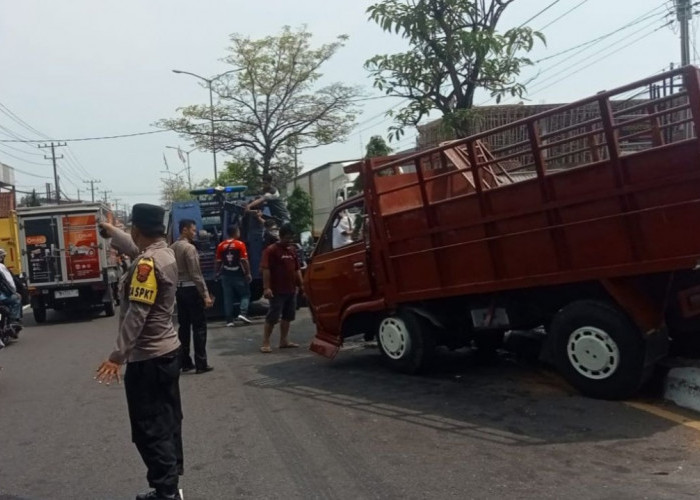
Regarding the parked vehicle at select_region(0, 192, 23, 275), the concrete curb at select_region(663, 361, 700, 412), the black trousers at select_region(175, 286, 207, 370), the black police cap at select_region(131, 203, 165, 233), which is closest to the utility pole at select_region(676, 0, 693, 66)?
the concrete curb at select_region(663, 361, 700, 412)

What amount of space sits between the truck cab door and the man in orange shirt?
416 centimetres

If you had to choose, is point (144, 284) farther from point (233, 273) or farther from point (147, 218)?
point (233, 273)

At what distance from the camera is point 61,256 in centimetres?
1706

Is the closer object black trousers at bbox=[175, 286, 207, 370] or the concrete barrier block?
the concrete barrier block

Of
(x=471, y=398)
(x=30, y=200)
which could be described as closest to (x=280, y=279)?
(x=471, y=398)

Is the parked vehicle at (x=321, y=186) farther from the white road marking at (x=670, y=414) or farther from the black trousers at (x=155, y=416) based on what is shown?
the black trousers at (x=155, y=416)

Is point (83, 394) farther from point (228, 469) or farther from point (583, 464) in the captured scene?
point (583, 464)

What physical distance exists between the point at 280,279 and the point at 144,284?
6.00 m

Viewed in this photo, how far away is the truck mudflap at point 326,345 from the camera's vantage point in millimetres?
8984

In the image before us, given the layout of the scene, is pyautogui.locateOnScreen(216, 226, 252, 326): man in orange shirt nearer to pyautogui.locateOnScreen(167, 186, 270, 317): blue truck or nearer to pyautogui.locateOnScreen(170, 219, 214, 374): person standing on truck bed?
pyautogui.locateOnScreen(167, 186, 270, 317): blue truck

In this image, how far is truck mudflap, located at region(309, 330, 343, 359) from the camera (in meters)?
8.98

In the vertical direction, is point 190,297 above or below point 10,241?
below

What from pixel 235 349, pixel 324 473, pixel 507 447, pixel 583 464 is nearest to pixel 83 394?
pixel 235 349

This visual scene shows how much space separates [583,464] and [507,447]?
0.63 meters
